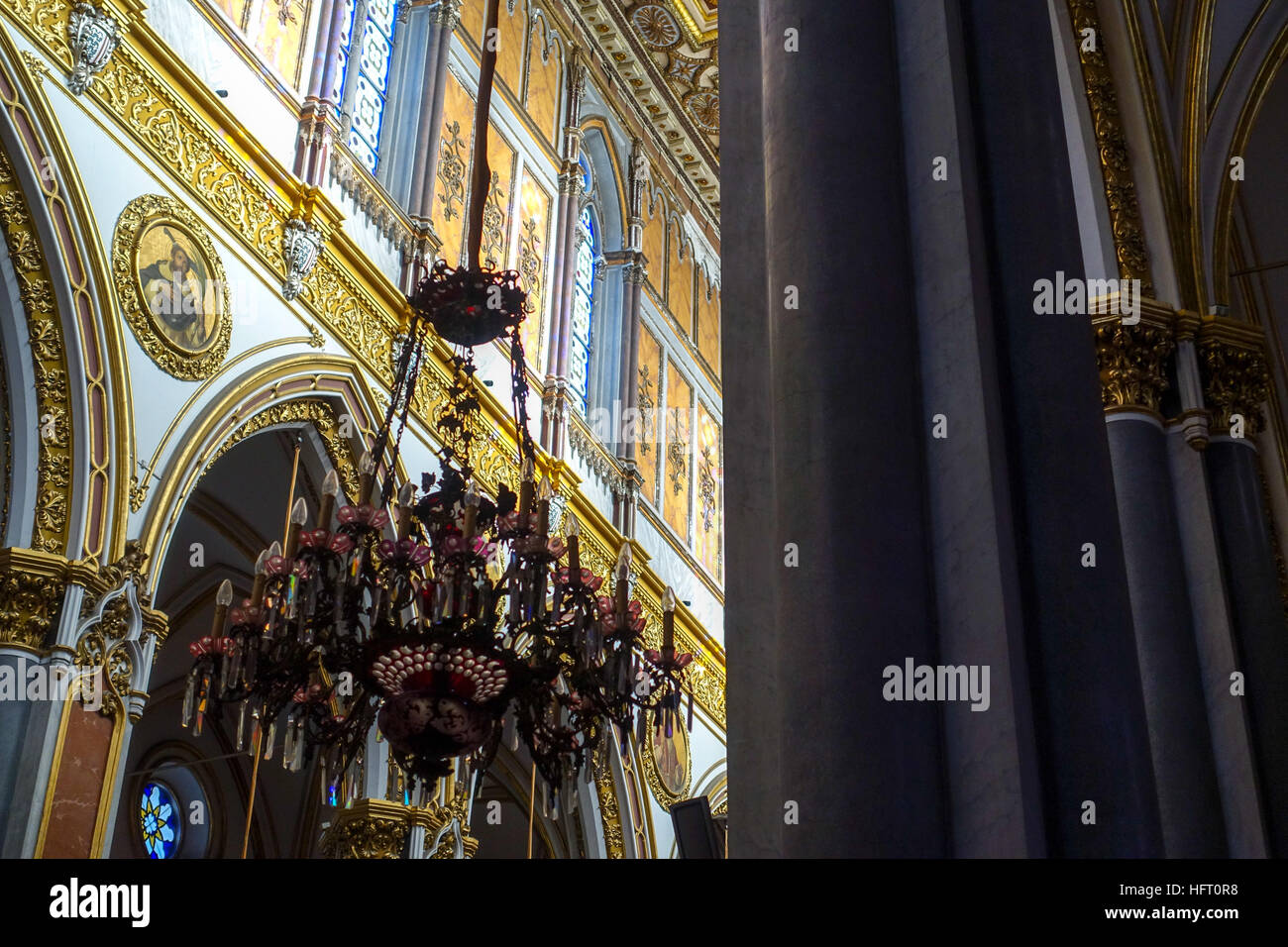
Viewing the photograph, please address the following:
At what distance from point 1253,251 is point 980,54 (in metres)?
9.06

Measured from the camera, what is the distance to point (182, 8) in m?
8.50

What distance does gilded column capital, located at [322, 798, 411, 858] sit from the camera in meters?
9.15

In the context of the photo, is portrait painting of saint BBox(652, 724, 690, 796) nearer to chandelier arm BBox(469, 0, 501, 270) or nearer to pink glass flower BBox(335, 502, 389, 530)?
chandelier arm BBox(469, 0, 501, 270)

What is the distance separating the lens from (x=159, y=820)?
1433cm

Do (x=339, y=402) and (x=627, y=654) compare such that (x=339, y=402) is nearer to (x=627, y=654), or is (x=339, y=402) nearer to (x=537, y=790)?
(x=627, y=654)

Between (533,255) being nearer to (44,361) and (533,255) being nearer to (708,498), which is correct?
(708,498)

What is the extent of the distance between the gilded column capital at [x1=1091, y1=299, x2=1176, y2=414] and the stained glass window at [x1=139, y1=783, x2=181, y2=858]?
10521mm

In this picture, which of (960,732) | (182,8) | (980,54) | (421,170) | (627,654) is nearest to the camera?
(960,732)

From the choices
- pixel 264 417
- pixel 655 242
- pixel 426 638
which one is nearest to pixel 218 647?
pixel 426 638

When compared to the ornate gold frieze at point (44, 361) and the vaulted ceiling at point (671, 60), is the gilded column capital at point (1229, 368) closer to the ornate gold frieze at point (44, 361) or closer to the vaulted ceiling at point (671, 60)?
the ornate gold frieze at point (44, 361)

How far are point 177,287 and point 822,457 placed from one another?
251 inches

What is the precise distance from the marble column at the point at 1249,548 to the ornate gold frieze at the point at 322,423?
5057 mm

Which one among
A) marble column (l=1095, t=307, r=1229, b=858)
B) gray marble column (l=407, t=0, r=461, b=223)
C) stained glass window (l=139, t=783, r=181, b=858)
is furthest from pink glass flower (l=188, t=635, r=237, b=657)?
stained glass window (l=139, t=783, r=181, b=858)
